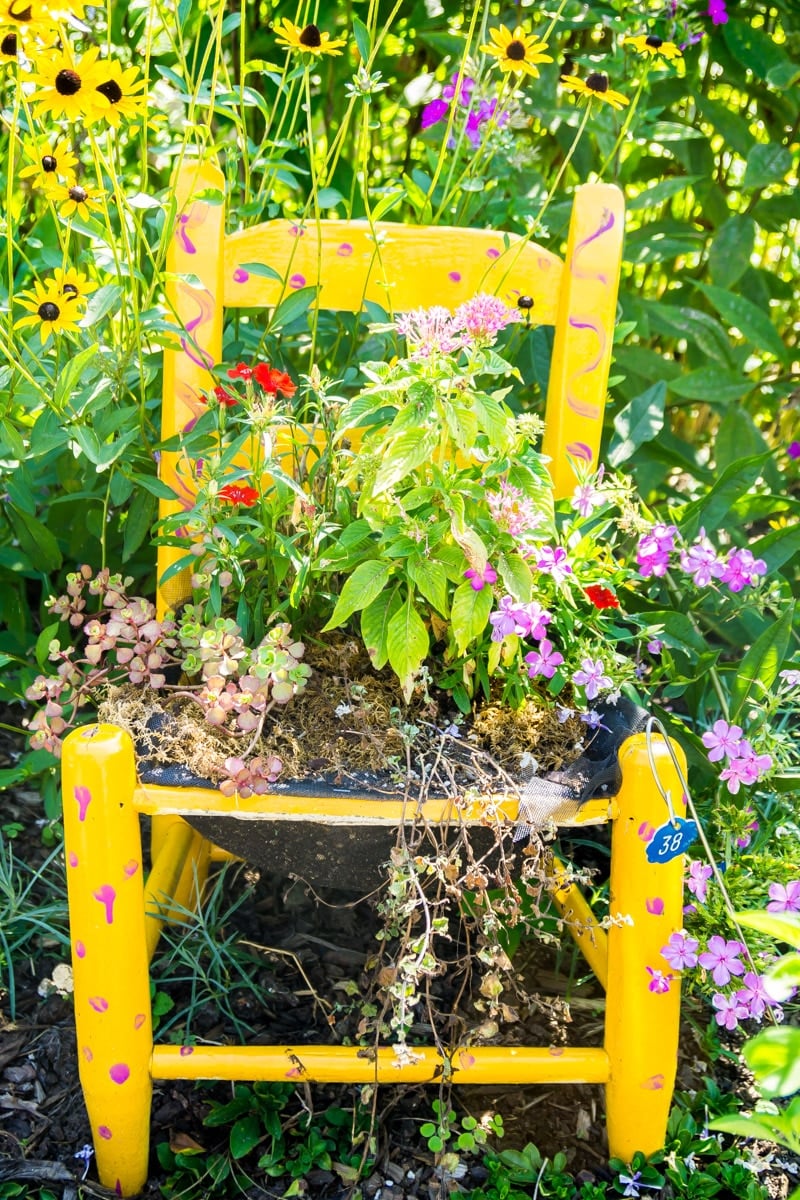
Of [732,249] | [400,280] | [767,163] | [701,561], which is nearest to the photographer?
[701,561]

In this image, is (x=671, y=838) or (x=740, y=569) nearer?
(x=671, y=838)

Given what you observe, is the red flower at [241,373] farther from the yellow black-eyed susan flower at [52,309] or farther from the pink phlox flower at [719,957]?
the pink phlox flower at [719,957]

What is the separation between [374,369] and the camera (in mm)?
1162

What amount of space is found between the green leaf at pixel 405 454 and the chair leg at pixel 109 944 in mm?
342

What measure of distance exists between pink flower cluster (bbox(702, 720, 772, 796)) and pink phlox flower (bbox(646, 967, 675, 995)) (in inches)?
7.6

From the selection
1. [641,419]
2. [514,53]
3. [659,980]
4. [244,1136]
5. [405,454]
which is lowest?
[244,1136]

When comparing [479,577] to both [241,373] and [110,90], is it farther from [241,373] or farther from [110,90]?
[110,90]

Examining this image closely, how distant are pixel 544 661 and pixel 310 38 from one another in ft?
2.18

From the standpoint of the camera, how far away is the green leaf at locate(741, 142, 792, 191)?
1.86 metres

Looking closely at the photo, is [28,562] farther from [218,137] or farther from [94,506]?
[218,137]

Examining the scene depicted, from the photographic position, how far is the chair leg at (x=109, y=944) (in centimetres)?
108

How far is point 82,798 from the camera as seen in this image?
109cm

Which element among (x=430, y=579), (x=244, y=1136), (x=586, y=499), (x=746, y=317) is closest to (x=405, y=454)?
(x=430, y=579)

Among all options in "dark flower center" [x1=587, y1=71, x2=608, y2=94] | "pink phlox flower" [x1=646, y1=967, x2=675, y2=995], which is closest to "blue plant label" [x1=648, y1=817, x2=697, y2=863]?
"pink phlox flower" [x1=646, y1=967, x2=675, y2=995]
